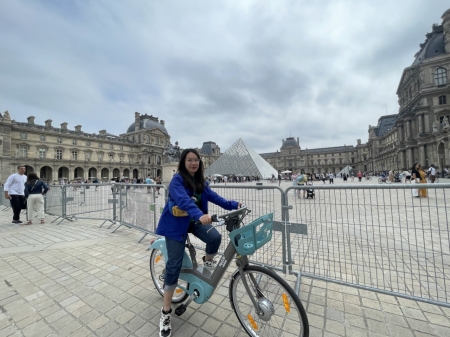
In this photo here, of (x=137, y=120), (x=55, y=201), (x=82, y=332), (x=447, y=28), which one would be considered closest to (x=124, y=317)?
(x=82, y=332)

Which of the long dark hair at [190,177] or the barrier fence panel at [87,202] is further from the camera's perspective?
the barrier fence panel at [87,202]

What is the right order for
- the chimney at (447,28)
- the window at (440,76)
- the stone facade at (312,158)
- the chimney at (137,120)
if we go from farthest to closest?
the stone facade at (312,158)
the chimney at (137,120)
the window at (440,76)
the chimney at (447,28)

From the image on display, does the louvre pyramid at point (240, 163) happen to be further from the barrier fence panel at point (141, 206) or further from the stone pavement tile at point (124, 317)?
the stone pavement tile at point (124, 317)

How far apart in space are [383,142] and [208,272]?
79564 mm

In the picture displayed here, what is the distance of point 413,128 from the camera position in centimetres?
3925

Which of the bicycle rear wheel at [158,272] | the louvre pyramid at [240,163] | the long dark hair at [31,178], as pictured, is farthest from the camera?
the louvre pyramid at [240,163]

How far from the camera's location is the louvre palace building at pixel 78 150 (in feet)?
137

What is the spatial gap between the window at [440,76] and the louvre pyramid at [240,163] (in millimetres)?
31861

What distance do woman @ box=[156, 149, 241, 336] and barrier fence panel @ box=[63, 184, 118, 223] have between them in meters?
5.81

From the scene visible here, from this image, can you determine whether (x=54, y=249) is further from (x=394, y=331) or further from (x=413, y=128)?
(x=413, y=128)

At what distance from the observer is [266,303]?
1722mm

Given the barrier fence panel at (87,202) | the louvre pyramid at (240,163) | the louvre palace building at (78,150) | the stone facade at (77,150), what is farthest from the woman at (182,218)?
the louvre pyramid at (240,163)

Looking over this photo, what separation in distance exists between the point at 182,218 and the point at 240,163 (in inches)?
1621

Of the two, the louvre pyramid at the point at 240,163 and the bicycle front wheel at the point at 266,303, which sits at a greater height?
the louvre pyramid at the point at 240,163
